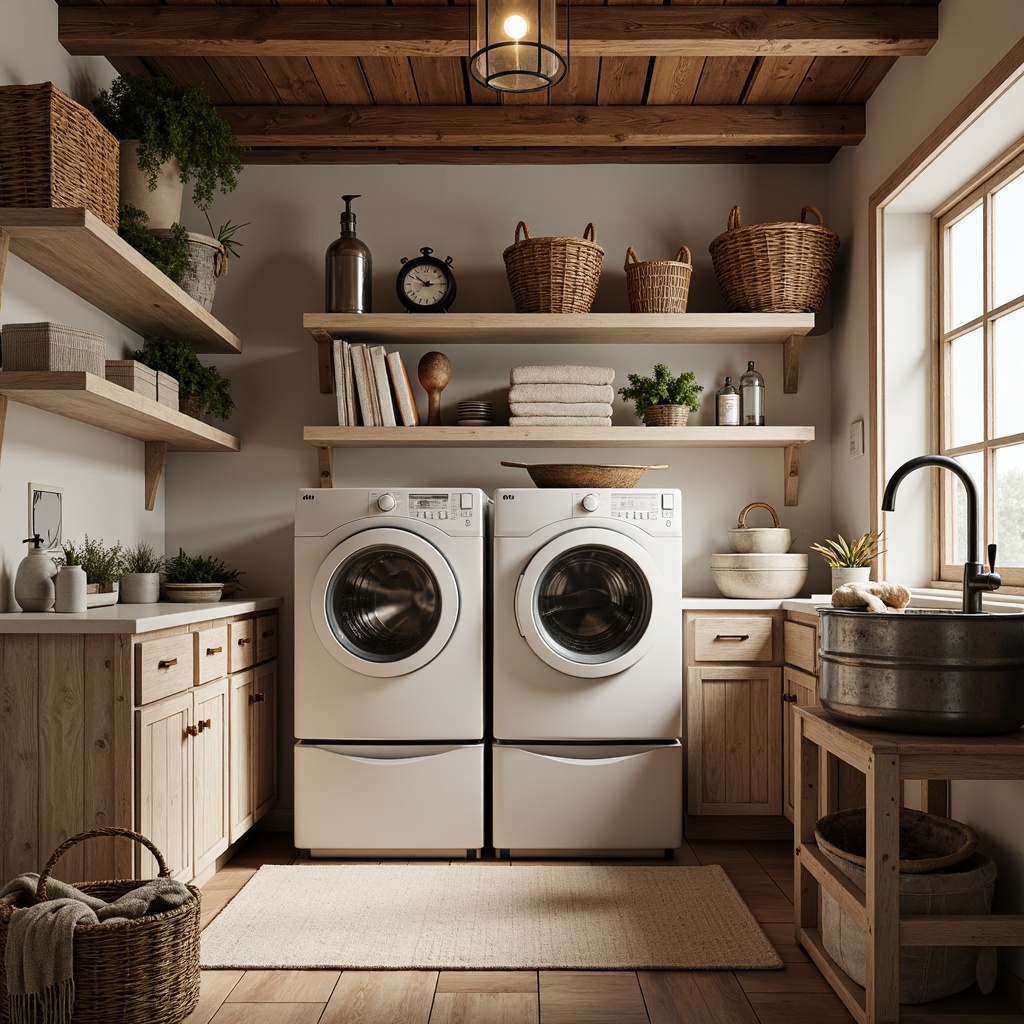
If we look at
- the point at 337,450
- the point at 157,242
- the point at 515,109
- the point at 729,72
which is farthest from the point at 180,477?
the point at 729,72

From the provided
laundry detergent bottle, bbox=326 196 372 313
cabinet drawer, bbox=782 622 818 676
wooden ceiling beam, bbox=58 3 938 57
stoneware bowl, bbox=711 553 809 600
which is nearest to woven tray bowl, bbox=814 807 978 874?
cabinet drawer, bbox=782 622 818 676

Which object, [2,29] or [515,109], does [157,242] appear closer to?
[2,29]

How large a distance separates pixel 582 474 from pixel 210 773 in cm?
151

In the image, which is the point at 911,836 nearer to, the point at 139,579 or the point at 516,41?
the point at 516,41

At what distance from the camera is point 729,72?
325 cm

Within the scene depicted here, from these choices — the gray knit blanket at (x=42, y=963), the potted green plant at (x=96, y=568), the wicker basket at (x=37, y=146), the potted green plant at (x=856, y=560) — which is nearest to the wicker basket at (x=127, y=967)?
the gray knit blanket at (x=42, y=963)

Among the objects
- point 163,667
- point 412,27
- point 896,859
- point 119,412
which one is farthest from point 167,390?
point 896,859

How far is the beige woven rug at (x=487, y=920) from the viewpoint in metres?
2.32

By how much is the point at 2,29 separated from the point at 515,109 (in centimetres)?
164

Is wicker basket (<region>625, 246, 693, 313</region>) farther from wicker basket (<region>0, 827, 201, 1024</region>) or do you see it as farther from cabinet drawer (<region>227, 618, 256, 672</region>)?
wicker basket (<region>0, 827, 201, 1024</region>)

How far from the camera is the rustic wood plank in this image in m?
3.44

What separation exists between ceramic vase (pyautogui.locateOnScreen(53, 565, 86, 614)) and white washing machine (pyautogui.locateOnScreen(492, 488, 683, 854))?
1.25 metres

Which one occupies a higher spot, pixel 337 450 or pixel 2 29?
pixel 2 29

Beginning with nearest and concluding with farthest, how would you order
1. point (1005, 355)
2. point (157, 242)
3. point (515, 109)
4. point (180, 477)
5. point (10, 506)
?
point (10, 506) → point (1005, 355) → point (157, 242) → point (515, 109) → point (180, 477)
